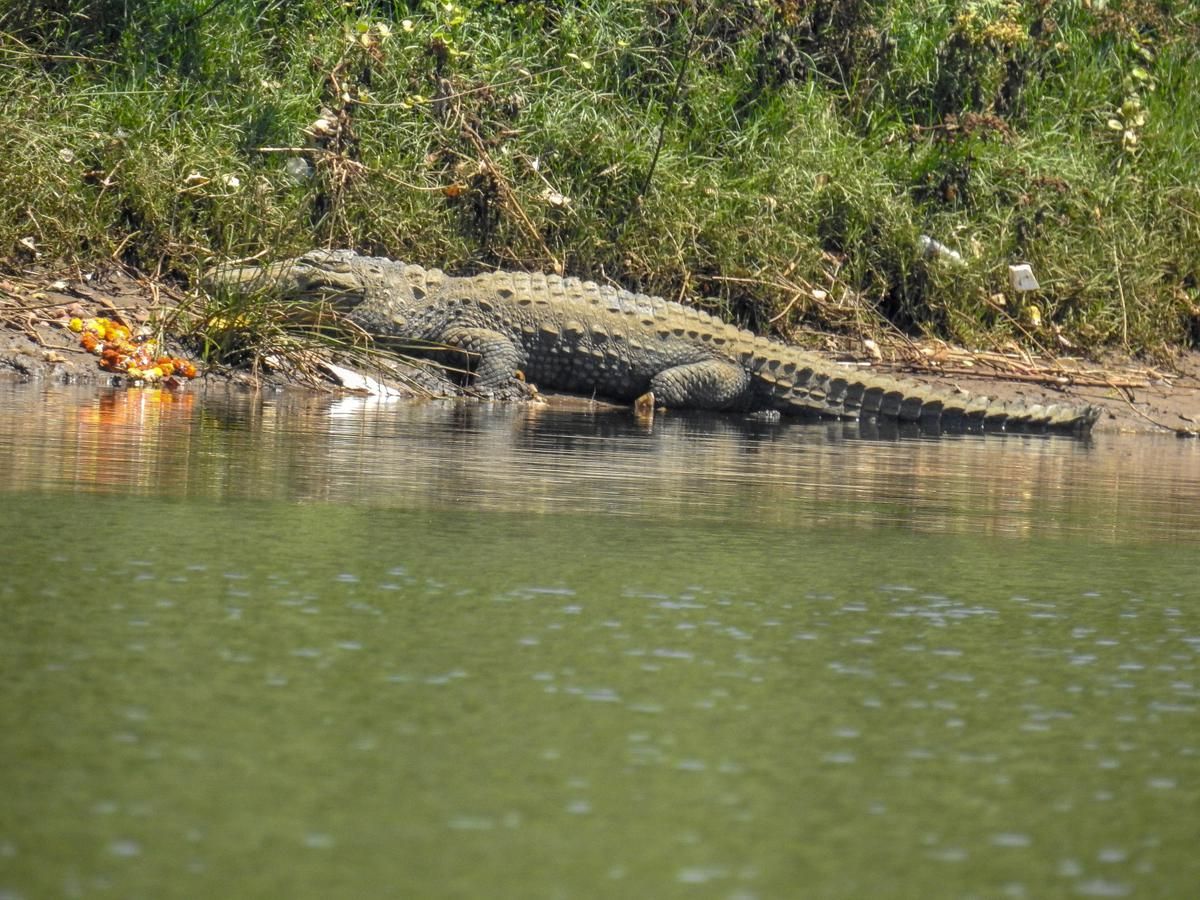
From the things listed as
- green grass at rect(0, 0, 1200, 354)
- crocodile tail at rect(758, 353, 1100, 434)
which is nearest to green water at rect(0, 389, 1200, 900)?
crocodile tail at rect(758, 353, 1100, 434)

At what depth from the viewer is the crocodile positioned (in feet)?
35.1

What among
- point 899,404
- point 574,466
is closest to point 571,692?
point 574,466

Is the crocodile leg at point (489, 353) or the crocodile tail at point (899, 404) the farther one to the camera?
the crocodile leg at point (489, 353)

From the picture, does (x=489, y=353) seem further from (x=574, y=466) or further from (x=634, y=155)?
(x=574, y=466)

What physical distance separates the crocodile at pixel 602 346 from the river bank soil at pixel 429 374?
40 cm

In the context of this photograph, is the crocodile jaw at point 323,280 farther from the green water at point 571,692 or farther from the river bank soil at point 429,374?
the green water at point 571,692

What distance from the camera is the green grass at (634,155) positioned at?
11.2 m

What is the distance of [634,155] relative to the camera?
12.1 metres

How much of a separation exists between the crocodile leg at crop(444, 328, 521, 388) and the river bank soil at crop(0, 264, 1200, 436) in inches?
9.0

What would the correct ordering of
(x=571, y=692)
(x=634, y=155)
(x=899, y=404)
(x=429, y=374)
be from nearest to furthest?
(x=571, y=692) < (x=429, y=374) < (x=899, y=404) < (x=634, y=155)

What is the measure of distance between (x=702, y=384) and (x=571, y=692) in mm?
8136

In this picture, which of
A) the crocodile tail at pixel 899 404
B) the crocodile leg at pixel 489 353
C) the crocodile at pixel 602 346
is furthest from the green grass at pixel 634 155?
the crocodile leg at pixel 489 353

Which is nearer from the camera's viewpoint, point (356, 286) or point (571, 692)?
point (571, 692)

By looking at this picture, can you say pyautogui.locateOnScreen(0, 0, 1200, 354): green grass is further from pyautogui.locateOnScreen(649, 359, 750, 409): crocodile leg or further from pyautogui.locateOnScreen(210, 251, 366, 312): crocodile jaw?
pyautogui.locateOnScreen(649, 359, 750, 409): crocodile leg
